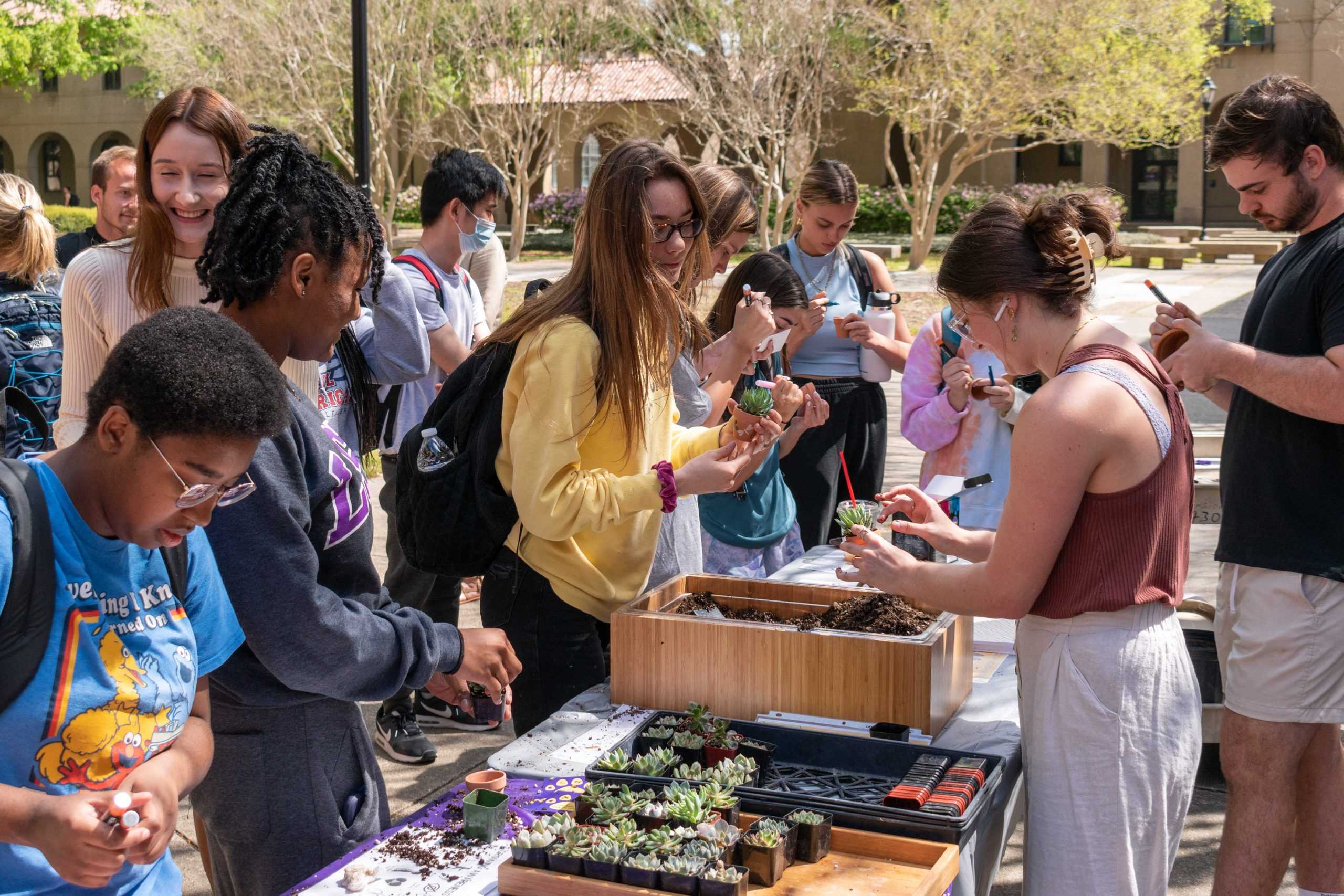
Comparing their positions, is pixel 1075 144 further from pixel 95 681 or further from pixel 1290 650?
pixel 95 681

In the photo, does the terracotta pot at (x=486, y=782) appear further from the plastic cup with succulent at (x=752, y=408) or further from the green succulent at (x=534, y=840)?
the plastic cup with succulent at (x=752, y=408)

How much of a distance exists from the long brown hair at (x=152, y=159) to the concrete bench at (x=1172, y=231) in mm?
30593

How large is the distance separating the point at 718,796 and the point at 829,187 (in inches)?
138

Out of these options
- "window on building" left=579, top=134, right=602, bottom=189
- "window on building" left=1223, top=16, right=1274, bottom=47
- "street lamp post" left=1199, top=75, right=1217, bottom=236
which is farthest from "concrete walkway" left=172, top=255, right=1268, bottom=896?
"window on building" left=579, top=134, right=602, bottom=189

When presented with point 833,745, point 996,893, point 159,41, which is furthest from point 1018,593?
point 159,41

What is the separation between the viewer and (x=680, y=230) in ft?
9.44

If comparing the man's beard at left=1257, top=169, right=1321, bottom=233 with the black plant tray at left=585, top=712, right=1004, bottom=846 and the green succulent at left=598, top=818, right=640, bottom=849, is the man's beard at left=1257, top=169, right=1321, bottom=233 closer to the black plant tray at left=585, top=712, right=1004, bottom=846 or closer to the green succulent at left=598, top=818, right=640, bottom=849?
the black plant tray at left=585, top=712, right=1004, bottom=846

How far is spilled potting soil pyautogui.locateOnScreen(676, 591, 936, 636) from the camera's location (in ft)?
9.05

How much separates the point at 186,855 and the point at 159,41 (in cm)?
2818

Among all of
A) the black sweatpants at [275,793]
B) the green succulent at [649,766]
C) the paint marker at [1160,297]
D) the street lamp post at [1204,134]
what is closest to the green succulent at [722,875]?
the green succulent at [649,766]

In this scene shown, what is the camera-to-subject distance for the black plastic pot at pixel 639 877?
6.15 feet

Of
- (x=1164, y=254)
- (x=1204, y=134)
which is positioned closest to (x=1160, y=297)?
(x=1164, y=254)

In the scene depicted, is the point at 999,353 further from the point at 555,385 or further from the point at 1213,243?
the point at 1213,243

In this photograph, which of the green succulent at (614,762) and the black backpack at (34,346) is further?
the black backpack at (34,346)
